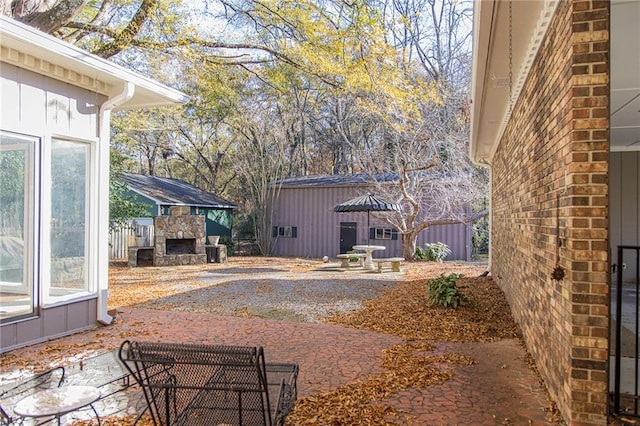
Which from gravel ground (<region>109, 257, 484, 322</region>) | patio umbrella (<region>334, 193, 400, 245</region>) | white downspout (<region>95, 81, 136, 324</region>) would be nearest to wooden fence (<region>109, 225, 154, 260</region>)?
gravel ground (<region>109, 257, 484, 322</region>)

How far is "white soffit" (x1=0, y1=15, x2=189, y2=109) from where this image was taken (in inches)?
172

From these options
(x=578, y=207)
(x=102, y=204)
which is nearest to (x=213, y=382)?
(x=578, y=207)

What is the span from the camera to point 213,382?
264 cm

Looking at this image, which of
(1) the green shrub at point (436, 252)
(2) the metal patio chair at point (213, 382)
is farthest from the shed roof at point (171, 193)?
(2) the metal patio chair at point (213, 382)

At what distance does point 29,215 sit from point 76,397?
3212 millimetres

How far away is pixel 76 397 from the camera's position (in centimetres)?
259

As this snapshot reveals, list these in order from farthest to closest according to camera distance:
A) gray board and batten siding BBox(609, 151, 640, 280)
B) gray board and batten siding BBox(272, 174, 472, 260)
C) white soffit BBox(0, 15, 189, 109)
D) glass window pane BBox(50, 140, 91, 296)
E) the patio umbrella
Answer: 1. gray board and batten siding BBox(272, 174, 472, 260)
2. the patio umbrella
3. gray board and batten siding BBox(609, 151, 640, 280)
4. glass window pane BBox(50, 140, 91, 296)
5. white soffit BBox(0, 15, 189, 109)

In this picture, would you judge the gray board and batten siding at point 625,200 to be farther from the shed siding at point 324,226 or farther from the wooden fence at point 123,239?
the wooden fence at point 123,239

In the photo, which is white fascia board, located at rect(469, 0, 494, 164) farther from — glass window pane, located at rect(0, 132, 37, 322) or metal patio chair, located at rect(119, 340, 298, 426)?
glass window pane, located at rect(0, 132, 37, 322)

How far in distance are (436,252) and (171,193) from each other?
1061cm

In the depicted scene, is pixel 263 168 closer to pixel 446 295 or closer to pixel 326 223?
pixel 326 223

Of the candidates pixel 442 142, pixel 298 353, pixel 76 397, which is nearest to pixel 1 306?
pixel 76 397

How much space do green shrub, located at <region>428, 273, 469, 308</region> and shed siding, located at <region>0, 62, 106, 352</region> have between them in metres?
4.77

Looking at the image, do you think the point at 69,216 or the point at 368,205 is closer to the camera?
the point at 69,216
